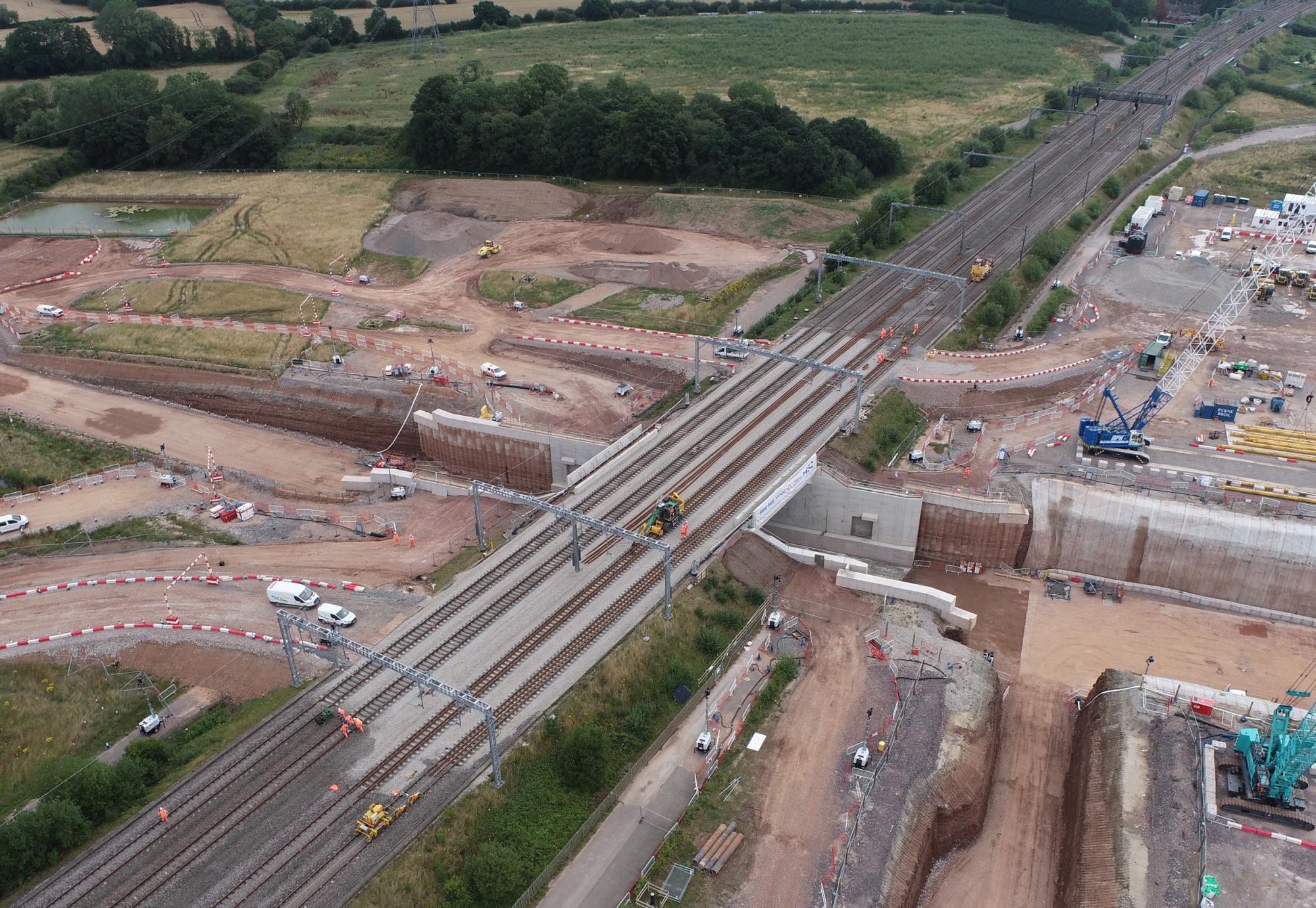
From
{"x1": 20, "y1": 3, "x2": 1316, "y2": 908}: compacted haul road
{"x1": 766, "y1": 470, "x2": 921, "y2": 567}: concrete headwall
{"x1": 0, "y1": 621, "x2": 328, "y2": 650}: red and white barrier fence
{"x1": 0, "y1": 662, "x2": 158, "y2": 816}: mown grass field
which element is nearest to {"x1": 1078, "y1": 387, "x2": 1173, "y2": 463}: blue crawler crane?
{"x1": 766, "y1": 470, "x2": 921, "y2": 567}: concrete headwall

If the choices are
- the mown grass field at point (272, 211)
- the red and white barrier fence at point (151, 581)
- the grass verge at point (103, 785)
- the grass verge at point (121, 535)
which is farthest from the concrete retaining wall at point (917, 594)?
the mown grass field at point (272, 211)

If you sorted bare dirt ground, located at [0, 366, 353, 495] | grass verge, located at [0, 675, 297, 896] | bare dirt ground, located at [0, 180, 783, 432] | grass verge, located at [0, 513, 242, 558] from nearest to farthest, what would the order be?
grass verge, located at [0, 675, 297, 896]
grass verge, located at [0, 513, 242, 558]
bare dirt ground, located at [0, 366, 353, 495]
bare dirt ground, located at [0, 180, 783, 432]

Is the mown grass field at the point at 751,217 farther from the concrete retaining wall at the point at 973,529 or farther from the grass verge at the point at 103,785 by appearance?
→ the grass verge at the point at 103,785

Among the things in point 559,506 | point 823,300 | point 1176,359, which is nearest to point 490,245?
point 823,300

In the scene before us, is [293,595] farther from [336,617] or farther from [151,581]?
[151,581]

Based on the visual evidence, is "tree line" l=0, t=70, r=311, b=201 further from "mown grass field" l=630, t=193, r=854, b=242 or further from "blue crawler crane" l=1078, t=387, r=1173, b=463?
"blue crawler crane" l=1078, t=387, r=1173, b=463

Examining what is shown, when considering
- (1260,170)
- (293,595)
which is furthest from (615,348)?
(1260,170)

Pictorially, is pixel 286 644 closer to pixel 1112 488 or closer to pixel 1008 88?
pixel 1112 488
